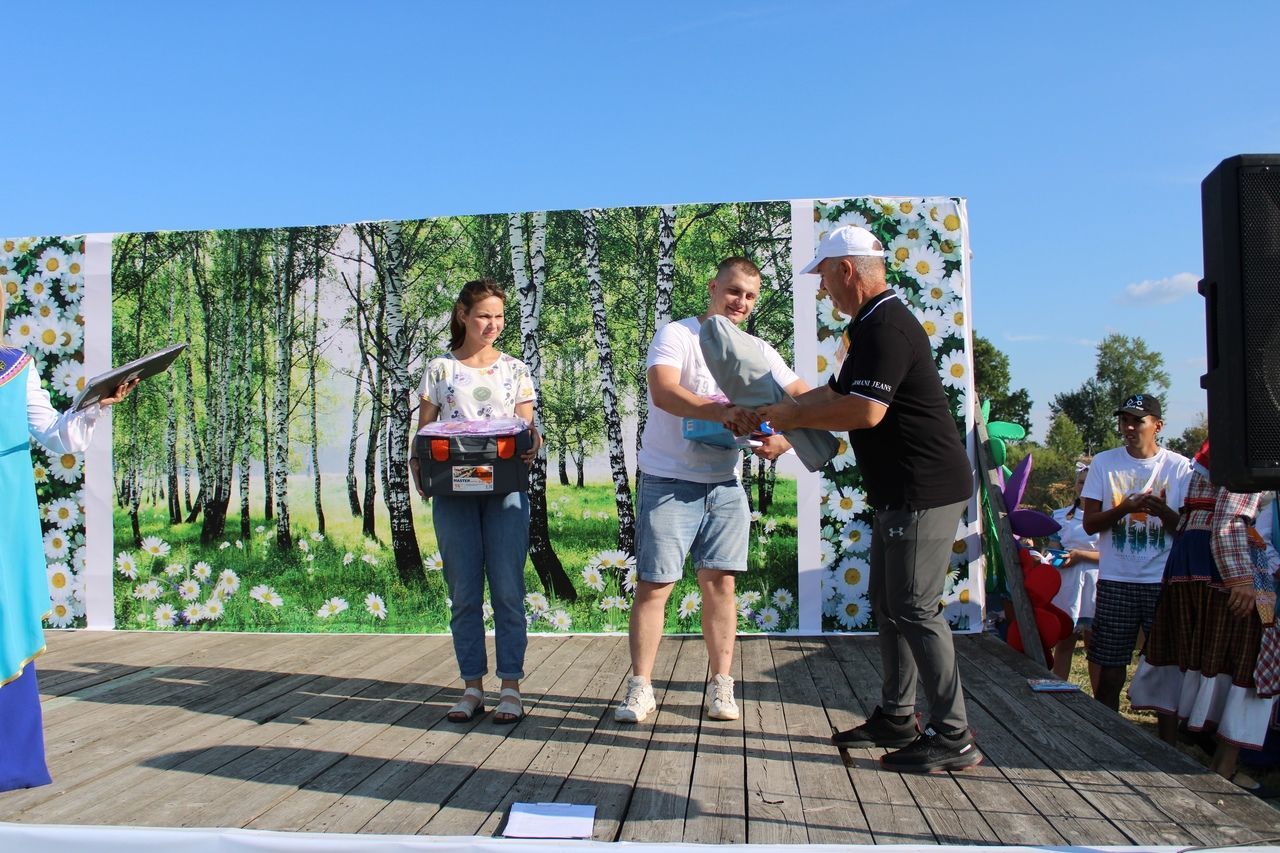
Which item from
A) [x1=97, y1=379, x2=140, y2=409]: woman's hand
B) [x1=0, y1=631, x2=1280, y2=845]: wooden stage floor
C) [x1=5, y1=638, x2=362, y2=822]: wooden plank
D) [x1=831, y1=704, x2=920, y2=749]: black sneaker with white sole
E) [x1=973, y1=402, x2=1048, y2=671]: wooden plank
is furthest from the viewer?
[x1=973, y1=402, x2=1048, y2=671]: wooden plank

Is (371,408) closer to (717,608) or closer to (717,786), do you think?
(717,608)

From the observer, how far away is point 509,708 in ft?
12.3

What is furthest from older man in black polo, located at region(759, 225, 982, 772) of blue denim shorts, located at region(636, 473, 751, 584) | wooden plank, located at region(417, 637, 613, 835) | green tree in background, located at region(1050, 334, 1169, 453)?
green tree in background, located at region(1050, 334, 1169, 453)

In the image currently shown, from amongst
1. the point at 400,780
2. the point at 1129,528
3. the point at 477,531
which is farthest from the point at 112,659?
the point at 1129,528

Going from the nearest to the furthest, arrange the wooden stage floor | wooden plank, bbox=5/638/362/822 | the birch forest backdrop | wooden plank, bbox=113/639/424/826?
the wooden stage floor → wooden plank, bbox=113/639/424/826 → wooden plank, bbox=5/638/362/822 → the birch forest backdrop

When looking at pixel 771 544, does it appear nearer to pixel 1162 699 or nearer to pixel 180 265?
pixel 1162 699

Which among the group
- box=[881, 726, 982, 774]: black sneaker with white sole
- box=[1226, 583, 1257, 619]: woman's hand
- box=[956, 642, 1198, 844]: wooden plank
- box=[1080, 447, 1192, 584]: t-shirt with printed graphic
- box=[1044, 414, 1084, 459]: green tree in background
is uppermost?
box=[1080, 447, 1192, 584]: t-shirt with printed graphic

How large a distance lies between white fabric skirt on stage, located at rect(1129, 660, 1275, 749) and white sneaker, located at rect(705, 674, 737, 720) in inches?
74.7

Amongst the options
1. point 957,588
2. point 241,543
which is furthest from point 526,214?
point 957,588

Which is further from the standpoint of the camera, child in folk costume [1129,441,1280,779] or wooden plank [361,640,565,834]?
child in folk costume [1129,441,1280,779]

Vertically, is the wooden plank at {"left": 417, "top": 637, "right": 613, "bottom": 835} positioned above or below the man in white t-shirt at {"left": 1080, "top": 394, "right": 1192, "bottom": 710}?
below

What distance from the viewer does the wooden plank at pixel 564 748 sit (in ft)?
9.30

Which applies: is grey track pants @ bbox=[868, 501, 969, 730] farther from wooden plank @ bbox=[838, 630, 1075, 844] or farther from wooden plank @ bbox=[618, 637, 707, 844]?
wooden plank @ bbox=[618, 637, 707, 844]

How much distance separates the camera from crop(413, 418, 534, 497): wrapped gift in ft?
12.0
